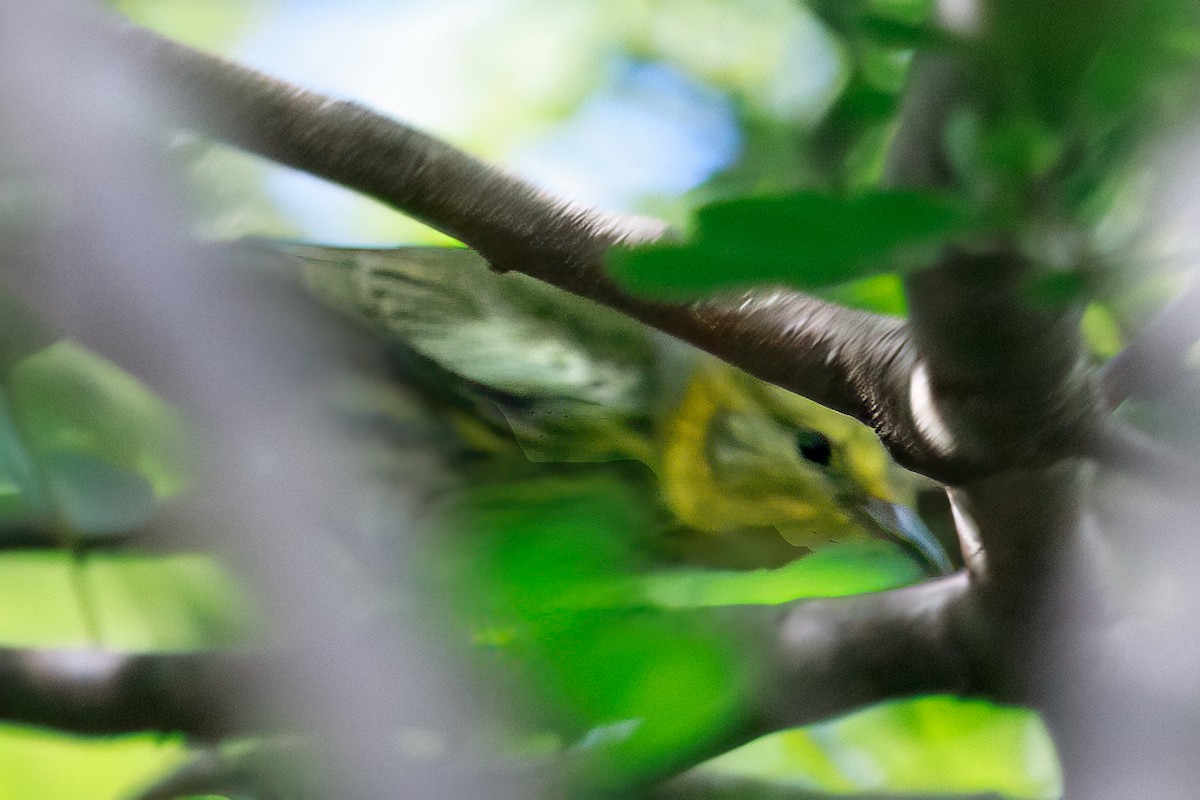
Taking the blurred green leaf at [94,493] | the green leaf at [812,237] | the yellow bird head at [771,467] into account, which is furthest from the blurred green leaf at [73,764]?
the green leaf at [812,237]

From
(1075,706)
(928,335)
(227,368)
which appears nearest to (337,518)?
(227,368)

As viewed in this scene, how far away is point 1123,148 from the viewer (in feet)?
0.52

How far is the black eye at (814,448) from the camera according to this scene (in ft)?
1.69

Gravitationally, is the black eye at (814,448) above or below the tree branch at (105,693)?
above

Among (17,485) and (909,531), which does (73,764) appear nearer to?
(17,485)

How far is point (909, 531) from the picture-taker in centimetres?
48

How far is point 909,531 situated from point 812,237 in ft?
1.23

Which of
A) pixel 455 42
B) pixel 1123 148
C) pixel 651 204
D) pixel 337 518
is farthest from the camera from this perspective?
pixel 455 42

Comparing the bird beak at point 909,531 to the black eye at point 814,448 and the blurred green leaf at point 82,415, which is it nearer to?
the black eye at point 814,448

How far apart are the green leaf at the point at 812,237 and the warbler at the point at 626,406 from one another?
30 cm

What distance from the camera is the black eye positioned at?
51 centimetres

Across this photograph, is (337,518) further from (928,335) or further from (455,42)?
(455,42)

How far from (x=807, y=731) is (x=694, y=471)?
6.1 inches


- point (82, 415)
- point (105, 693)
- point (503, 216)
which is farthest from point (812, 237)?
point (105, 693)
